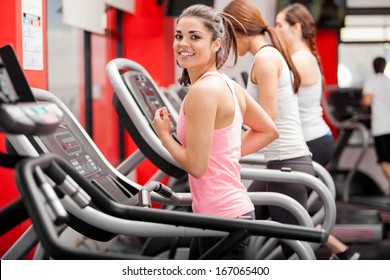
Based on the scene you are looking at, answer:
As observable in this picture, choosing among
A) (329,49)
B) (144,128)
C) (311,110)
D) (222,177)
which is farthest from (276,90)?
(329,49)

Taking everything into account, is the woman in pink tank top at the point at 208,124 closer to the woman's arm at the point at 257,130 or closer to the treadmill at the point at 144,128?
the woman's arm at the point at 257,130

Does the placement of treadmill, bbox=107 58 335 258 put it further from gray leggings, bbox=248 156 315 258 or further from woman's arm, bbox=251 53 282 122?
woman's arm, bbox=251 53 282 122

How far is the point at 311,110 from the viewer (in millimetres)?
3432

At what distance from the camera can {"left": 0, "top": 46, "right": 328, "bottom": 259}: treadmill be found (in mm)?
1443

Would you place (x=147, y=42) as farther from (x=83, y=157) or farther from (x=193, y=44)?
(x=193, y=44)

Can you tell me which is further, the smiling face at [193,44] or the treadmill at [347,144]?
the treadmill at [347,144]

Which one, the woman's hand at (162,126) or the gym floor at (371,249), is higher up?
the woman's hand at (162,126)

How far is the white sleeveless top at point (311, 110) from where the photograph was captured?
3404mm

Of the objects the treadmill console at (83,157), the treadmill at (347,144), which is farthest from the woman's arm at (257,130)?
the treadmill at (347,144)

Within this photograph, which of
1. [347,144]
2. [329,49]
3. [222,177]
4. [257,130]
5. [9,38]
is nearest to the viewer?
[222,177]

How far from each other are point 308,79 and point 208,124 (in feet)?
4.88

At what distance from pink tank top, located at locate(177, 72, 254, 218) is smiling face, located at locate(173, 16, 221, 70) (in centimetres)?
7

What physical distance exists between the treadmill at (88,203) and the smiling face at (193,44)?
457 mm

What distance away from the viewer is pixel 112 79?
292 cm
